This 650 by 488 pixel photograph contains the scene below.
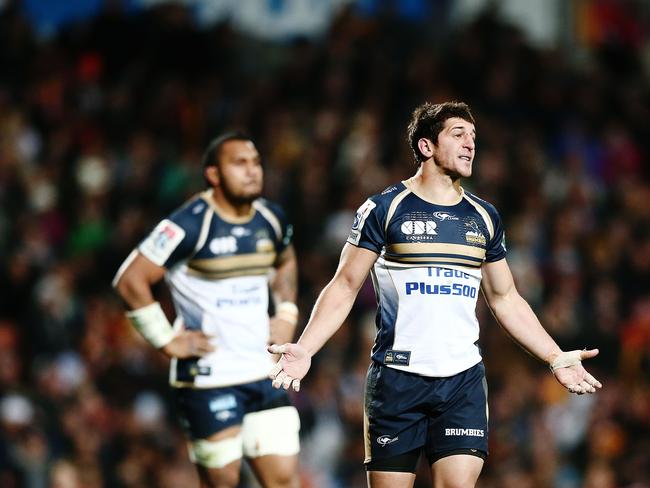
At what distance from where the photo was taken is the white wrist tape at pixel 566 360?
6.46 meters

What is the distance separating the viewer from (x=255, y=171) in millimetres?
7918

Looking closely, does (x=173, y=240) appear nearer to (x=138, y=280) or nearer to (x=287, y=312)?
(x=138, y=280)

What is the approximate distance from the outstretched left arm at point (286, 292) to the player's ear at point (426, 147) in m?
1.79

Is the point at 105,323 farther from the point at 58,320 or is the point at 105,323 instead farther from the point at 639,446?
the point at 639,446

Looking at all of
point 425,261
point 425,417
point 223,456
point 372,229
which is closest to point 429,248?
point 425,261

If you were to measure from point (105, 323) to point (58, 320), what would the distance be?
44 cm

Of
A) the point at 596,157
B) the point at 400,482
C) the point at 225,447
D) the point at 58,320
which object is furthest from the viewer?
the point at 596,157

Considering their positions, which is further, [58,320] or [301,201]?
[301,201]

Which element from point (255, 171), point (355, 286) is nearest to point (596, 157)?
point (255, 171)

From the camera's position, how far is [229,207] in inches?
313

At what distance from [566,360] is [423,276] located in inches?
33.0

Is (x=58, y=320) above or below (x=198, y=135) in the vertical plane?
below

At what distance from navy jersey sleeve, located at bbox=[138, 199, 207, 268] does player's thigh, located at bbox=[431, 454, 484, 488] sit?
219 centimetres

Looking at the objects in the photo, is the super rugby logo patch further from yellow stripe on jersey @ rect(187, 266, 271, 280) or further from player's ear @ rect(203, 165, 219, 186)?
player's ear @ rect(203, 165, 219, 186)
